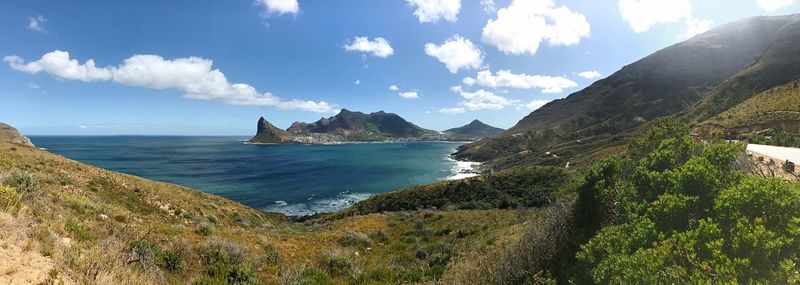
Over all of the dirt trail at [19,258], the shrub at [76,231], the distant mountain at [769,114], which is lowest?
the shrub at [76,231]

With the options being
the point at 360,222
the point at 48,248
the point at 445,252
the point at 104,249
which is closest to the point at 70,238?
the point at 104,249

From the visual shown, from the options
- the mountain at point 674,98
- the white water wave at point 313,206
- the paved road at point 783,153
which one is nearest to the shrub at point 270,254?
the paved road at point 783,153

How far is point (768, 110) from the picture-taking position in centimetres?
5991

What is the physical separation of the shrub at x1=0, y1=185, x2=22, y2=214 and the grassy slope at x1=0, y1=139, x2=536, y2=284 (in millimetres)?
214

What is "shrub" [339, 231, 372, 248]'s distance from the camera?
62.7 ft

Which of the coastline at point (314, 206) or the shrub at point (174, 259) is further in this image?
the coastline at point (314, 206)

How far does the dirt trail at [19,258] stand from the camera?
5379mm

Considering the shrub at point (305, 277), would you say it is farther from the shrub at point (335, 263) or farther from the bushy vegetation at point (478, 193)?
the bushy vegetation at point (478, 193)

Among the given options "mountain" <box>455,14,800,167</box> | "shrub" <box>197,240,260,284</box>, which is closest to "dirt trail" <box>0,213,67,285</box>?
"shrub" <box>197,240,260,284</box>

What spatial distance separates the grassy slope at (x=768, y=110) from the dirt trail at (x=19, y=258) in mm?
75244

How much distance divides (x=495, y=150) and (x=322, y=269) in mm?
162114

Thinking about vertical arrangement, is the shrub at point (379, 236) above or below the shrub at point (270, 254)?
below

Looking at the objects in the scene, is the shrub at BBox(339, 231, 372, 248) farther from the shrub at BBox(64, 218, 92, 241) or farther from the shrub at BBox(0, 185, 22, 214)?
the shrub at BBox(0, 185, 22, 214)

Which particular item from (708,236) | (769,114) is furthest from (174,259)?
A: (769,114)
